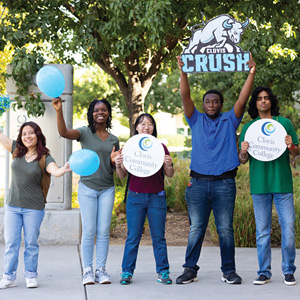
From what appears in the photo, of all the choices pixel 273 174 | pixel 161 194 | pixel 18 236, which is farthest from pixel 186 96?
pixel 18 236

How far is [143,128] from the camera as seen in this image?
5.13m

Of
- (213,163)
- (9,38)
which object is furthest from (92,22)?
(213,163)

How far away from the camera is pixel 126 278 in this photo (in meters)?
5.04

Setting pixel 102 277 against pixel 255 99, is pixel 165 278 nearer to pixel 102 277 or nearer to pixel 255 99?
pixel 102 277

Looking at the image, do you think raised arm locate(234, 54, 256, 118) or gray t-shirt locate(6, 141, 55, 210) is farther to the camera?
raised arm locate(234, 54, 256, 118)

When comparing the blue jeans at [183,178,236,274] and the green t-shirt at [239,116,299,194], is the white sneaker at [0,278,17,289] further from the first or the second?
the green t-shirt at [239,116,299,194]

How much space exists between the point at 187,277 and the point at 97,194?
1177mm

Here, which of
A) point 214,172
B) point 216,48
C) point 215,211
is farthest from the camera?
point 216,48

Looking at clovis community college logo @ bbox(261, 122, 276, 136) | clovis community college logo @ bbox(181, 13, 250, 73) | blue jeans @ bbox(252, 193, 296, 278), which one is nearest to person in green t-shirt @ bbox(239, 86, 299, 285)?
blue jeans @ bbox(252, 193, 296, 278)

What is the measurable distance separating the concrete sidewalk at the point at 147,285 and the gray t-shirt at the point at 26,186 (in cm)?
79

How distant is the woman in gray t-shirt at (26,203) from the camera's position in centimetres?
488

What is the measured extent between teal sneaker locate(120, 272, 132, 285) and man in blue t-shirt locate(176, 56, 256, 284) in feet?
1.50

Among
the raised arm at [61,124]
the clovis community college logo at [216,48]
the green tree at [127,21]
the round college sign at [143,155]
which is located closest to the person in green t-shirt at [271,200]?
the clovis community college logo at [216,48]

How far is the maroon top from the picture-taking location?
5.01 metres
